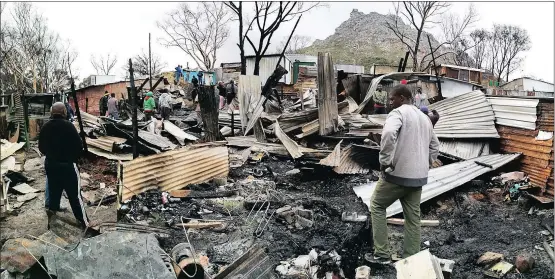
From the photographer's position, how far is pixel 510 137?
23.1 feet

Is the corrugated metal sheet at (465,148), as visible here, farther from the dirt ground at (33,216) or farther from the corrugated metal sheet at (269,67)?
the corrugated metal sheet at (269,67)

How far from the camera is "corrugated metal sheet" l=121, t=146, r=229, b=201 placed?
4.91m

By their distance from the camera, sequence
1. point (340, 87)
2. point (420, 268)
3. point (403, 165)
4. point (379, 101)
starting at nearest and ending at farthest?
1. point (420, 268)
2. point (403, 165)
3. point (379, 101)
4. point (340, 87)

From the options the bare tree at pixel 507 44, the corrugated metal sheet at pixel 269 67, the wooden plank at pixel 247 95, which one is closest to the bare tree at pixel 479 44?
the bare tree at pixel 507 44

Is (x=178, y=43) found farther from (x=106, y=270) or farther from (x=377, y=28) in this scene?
(x=377, y=28)

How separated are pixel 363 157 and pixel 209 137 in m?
3.50

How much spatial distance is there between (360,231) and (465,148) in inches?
176

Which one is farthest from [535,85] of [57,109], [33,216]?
[33,216]

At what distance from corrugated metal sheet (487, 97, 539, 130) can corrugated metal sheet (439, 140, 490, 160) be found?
0.55 meters

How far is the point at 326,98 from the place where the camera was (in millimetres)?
9094

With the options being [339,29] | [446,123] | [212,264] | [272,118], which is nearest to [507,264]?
[212,264]

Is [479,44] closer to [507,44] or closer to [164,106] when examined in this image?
[507,44]

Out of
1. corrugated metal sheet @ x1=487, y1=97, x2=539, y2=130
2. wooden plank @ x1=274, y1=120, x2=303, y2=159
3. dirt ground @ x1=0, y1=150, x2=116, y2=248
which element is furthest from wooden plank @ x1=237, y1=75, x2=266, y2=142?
corrugated metal sheet @ x1=487, y1=97, x2=539, y2=130

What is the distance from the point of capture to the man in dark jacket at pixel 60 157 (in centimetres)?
444
